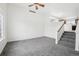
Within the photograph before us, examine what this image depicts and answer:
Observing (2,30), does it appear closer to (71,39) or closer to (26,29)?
(26,29)

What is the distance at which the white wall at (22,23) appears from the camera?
696cm

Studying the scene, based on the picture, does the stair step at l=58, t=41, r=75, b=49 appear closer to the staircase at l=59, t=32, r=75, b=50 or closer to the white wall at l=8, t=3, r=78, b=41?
the staircase at l=59, t=32, r=75, b=50

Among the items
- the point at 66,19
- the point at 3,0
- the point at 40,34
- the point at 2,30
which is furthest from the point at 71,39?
the point at 3,0

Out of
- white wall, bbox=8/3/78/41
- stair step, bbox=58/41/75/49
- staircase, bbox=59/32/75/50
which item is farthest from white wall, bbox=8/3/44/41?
stair step, bbox=58/41/75/49

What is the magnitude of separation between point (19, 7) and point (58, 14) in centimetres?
303

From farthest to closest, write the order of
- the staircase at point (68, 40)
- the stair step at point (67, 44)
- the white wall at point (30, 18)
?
the white wall at point (30, 18), the staircase at point (68, 40), the stair step at point (67, 44)

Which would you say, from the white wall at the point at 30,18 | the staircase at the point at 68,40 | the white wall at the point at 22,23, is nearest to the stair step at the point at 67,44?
the staircase at the point at 68,40

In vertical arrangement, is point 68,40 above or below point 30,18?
below

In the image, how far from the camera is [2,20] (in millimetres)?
5234

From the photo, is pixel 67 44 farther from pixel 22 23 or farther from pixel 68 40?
pixel 22 23

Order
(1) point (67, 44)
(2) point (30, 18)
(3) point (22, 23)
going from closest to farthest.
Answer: (1) point (67, 44), (3) point (22, 23), (2) point (30, 18)

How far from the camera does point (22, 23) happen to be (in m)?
7.61

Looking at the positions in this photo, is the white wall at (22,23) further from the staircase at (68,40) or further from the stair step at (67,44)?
the stair step at (67,44)

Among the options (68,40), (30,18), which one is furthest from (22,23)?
(68,40)
